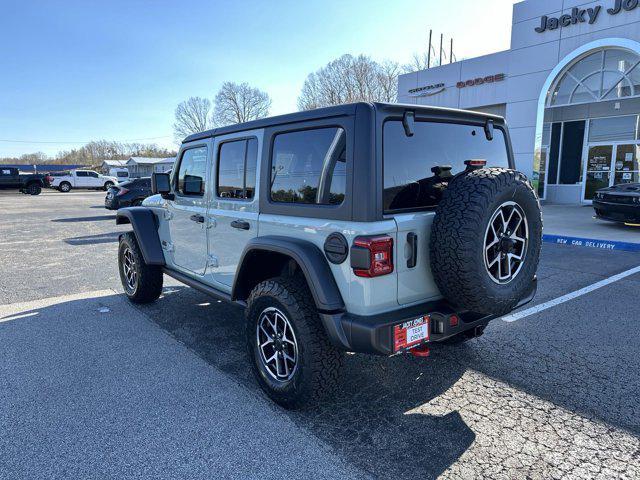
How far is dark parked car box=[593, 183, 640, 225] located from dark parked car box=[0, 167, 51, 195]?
1222 inches

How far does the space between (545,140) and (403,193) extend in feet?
57.2

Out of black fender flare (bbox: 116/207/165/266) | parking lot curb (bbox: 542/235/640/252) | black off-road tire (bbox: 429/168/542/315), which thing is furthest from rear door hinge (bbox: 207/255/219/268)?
parking lot curb (bbox: 542/235/640/252)

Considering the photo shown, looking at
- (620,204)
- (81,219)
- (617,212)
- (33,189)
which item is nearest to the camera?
(620,204)

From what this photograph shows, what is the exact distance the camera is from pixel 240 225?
3.40 metres

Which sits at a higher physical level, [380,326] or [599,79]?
[599,79]

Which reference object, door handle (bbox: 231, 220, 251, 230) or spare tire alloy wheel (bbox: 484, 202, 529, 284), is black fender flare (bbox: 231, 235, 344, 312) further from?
spare tire alloy wheel (bbox: 484, 202, 529, 284)

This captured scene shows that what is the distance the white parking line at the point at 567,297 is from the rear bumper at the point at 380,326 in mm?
2192

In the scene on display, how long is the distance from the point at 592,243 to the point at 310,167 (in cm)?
795

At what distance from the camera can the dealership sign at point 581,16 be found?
45.3 ft

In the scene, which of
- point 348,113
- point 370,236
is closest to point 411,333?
point 370,236

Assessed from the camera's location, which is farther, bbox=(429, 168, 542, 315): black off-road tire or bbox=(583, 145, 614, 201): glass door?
bbox=(583, 145, 614, 201): glass door

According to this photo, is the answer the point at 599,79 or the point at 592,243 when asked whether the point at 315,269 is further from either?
the point at 599,79

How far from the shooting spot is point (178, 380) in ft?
10.9

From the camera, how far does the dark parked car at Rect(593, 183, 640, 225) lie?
383 inches
